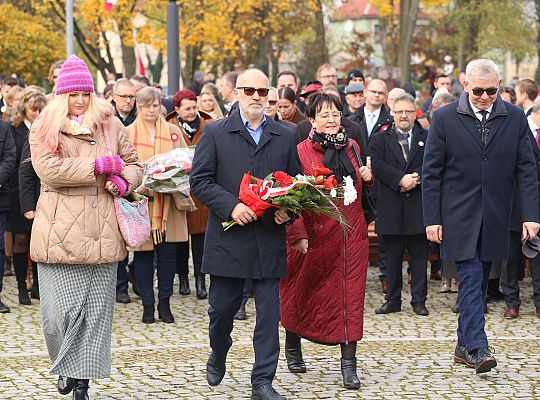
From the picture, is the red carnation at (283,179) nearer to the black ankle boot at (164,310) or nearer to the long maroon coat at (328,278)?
the long maroon coat at (328,278)

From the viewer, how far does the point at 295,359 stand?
30.6 ft

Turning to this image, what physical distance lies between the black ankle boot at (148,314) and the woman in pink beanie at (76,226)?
335 cm

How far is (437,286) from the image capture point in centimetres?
1421

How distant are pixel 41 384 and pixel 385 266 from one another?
18.4ft

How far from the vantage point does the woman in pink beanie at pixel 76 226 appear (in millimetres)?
8234

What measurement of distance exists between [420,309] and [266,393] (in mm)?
4290

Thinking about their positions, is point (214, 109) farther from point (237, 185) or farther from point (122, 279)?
point (237, 185)

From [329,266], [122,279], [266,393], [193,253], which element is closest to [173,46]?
[193,253]

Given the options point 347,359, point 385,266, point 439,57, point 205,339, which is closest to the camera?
point 347,359

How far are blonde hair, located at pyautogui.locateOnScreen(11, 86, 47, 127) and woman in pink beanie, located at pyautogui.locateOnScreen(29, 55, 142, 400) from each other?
14.2 ft

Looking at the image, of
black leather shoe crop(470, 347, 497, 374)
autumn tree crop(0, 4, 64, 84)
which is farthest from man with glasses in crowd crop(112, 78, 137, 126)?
autumn tree crop(0, 4, 64, 84)

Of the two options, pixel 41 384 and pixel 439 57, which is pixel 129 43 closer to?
pixel 41 384

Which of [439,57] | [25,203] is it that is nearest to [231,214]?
[25,203]

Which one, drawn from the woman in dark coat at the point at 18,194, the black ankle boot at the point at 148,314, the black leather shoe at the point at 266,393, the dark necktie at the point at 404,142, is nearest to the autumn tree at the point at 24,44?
the woman in dark coat at the point at 18,194
